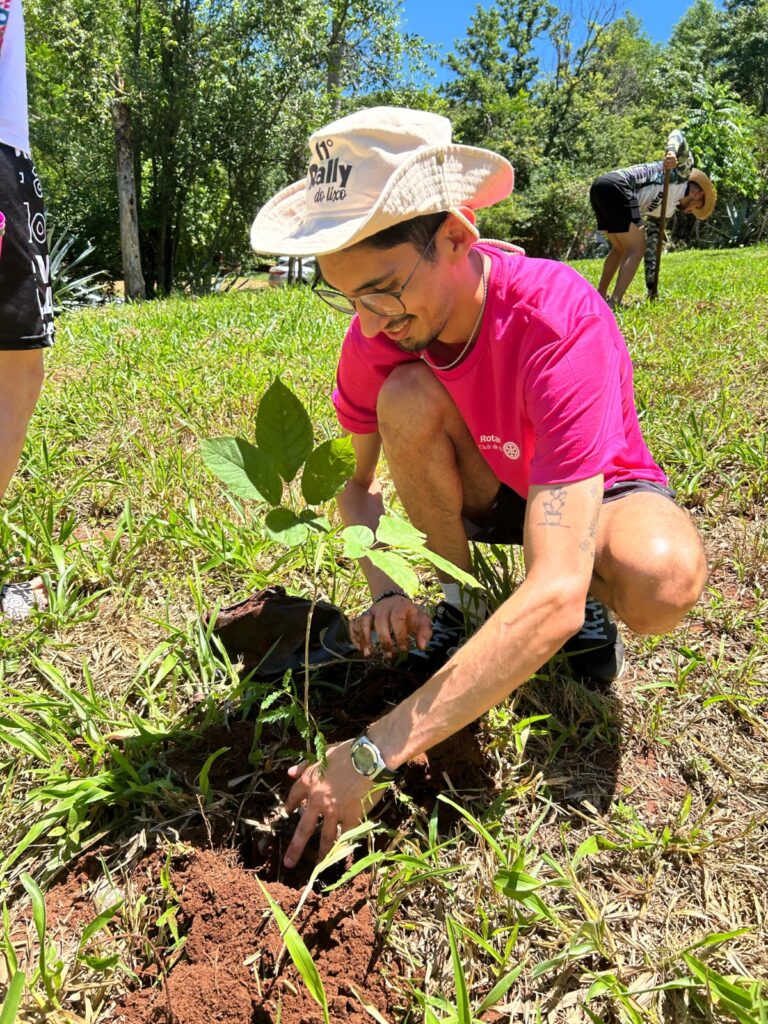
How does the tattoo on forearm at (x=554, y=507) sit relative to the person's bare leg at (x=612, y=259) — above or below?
below

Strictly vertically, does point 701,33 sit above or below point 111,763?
above

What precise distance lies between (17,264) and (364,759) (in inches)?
55.3

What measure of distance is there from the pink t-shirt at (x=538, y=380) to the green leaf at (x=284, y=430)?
0.42 metres

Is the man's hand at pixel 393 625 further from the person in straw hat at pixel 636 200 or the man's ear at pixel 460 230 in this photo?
the person in straw hat at pixel 636 200

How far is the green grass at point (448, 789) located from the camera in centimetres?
113

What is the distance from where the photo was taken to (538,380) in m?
1.31

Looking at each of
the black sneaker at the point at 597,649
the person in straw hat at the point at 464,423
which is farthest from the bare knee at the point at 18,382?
the black sneaker at the point at 597,649

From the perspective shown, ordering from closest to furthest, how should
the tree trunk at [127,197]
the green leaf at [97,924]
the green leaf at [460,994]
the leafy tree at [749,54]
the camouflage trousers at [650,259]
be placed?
1. the green leaf at [460,994]
2. the green leaf at [97,924]
3. the camouflage trousers at [650,259]
4. the tree trunk at [127,197]
5. the leafy tree at [749,54]

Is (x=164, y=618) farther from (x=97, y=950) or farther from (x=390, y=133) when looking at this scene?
(x=390, y=133)

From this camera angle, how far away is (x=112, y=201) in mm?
15219

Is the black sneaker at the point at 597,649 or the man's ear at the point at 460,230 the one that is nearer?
the man's ear at the point at 460,230

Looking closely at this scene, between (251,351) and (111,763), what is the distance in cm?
288

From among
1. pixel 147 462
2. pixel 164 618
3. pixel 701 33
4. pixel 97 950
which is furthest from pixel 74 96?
pixel 701 33

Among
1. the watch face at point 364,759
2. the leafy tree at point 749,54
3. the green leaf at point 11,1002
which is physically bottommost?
the green leaf at point 11,1002
